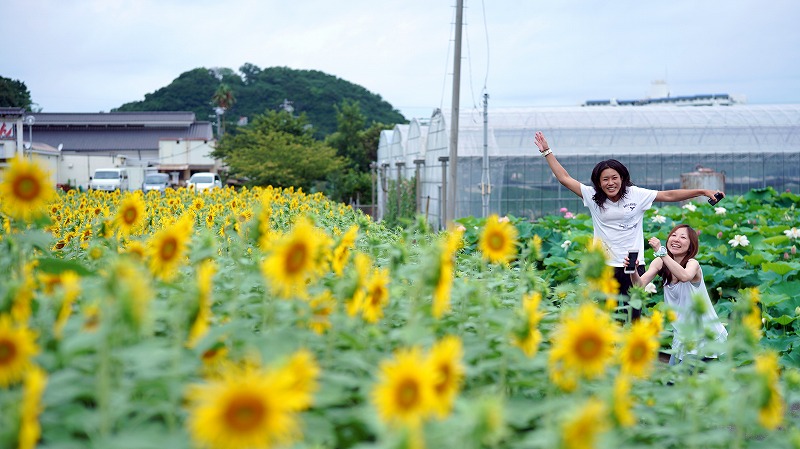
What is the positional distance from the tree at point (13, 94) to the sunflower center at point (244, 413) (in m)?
53.8

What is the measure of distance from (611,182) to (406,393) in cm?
422

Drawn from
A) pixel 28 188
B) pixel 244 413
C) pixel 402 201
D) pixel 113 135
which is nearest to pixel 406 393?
pixel 244 413

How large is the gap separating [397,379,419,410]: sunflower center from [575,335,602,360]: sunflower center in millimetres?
458

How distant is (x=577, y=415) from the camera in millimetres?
1413

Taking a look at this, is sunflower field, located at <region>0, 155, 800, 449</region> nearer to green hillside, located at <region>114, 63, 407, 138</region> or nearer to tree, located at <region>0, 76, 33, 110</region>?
green hillside, located at <region>114, 63, 407, 138</region>

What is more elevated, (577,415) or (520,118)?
(520,118)

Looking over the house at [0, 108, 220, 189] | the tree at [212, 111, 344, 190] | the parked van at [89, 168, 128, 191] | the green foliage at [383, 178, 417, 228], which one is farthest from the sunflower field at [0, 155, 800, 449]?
the house at [0, 108, 220, 189]

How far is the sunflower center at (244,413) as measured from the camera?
134 cm

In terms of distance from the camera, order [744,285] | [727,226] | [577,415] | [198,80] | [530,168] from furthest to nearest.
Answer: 1. [198,80]
2. [530,168]
3. [727,226]
4. [744,285]
5. [577,415]

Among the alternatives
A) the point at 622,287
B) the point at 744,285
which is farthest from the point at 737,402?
the point at 744,285

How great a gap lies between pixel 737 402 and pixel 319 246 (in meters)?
1.07

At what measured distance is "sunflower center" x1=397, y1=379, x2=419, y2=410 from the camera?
1458 mm

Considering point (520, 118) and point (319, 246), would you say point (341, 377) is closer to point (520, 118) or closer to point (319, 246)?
point (319, 246)

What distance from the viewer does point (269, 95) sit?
5812cm
